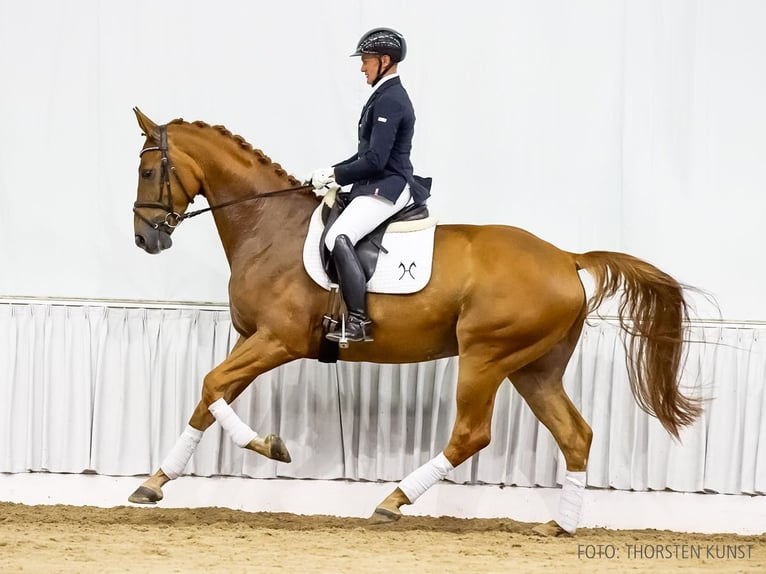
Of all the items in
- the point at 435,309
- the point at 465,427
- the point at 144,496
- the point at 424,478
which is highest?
the point at 435,309

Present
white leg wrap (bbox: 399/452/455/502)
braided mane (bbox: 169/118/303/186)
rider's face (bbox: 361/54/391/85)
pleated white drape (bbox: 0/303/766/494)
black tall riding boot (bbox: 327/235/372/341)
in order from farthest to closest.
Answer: pleated white drape (bbox: 0/303/766/494)
braided mane (bbox: 169/118/303/186)
rider's face (bbox: 361/54/391/85)
white leg wrap (bbox: 399/452/455/502)
black tall riding boot (bbox: 327/235/372/341)

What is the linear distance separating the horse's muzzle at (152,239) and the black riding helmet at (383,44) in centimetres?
131

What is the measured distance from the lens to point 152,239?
15.5ft

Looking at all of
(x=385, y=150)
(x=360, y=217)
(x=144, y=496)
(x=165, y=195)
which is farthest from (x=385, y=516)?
(x=165, y=195)

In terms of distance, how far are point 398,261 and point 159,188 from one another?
1.22 metres

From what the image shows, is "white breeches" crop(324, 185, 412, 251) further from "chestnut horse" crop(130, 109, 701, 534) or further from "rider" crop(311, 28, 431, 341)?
"chestnut horse" crop(130, 109, 701, 534)

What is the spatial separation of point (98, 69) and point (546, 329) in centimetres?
299

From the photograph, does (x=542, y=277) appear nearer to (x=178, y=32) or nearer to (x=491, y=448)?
(x=491, y=448)

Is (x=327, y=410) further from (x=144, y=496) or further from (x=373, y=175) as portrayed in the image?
(x=373, y=175)

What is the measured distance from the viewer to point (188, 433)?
15.1 ft

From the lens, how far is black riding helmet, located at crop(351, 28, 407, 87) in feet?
15.3

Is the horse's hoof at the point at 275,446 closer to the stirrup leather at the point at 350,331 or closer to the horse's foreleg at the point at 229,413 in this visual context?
the horse's foreleg at the point at 229,413

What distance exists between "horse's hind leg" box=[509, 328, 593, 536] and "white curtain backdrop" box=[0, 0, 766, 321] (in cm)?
95

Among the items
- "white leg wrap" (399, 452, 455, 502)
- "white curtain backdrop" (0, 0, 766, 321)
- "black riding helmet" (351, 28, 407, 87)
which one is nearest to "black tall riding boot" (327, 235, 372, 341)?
"white leg wrap" (399, 452, 455, 502)
